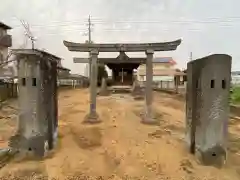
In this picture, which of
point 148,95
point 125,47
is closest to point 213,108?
point 148,95

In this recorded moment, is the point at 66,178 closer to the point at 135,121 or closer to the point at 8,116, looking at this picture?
the point at 135,121

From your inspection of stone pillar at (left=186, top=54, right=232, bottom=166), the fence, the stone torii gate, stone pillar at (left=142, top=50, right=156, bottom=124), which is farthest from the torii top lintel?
the fence

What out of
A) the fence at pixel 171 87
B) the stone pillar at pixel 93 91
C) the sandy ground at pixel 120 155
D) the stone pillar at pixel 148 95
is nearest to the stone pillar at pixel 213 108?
the sandy ground at pixel 120 155

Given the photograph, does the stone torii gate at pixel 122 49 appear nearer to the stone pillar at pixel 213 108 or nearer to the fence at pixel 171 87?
the stone pillar at pixel 213 108

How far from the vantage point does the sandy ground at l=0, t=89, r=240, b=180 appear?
7.32 meters

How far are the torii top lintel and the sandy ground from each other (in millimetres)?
2965

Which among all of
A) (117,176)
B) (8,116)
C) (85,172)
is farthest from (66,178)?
(8,116)

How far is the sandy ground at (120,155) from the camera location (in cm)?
732

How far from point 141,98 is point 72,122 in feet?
20.5

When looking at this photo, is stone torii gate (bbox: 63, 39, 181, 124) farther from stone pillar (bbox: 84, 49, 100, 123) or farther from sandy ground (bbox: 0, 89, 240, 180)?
sandy ground (bbox: 0, 89, 240, 180)

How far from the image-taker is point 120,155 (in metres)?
8.31

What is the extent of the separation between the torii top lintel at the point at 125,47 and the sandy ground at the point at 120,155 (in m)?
2.96

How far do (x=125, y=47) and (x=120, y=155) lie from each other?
5296mm

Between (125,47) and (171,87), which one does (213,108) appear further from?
(171,87)
